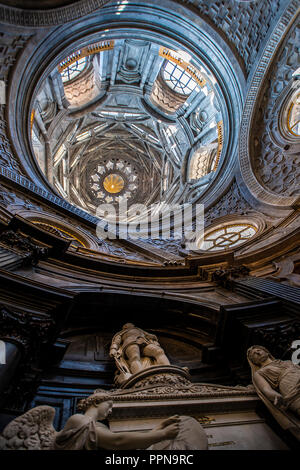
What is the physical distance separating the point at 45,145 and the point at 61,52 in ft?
21.0

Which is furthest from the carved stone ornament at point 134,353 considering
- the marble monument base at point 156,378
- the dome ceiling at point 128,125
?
the dome ceiling at point 128,125

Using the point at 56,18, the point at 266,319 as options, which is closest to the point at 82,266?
the point at 266,319

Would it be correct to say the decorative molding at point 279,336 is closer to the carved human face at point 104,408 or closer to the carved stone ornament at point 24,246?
the carved human face at point 104,408

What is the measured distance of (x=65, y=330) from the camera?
6531 millimetres

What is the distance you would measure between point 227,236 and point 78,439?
12286mm

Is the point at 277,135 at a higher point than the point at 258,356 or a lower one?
A: higher

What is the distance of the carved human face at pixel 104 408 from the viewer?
298 cm

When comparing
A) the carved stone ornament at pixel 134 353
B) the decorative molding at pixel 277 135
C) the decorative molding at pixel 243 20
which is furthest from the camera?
the decorative molding at pixel 243 20

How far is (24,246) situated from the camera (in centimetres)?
726

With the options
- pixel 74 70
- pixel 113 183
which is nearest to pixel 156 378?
pixel 74 70

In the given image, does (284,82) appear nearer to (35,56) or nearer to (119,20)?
(119,20)

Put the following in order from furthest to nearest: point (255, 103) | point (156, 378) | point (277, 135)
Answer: point (255, 103) → point (277, 135) → point (156, 378)

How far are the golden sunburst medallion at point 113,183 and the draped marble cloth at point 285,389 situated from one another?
2794cm

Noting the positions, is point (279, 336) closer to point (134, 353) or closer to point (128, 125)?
point (134, 353)
